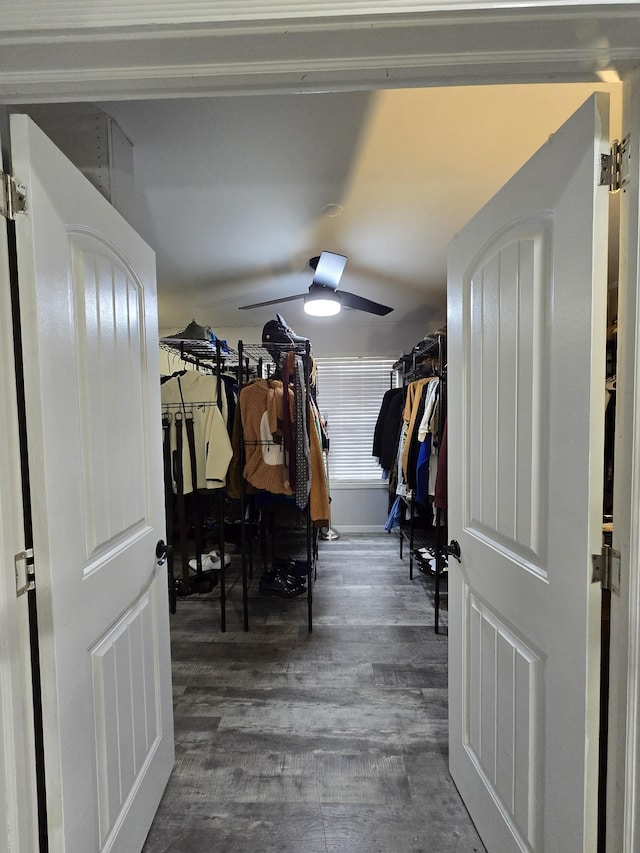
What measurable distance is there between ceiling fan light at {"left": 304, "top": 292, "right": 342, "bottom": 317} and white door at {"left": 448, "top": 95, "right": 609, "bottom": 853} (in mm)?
1482

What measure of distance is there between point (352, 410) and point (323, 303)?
187 cm

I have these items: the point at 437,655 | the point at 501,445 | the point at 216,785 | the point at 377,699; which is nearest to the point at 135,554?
the point at 216,785

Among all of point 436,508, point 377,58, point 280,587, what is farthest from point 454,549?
point 280,587

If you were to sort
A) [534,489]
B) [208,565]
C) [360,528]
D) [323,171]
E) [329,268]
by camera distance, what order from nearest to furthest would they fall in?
[534,489] < [323,171] < [329,268] < [208,565] < [360,528]

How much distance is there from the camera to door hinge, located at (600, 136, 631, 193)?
0.74 metres

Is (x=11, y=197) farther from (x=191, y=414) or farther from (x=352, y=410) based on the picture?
(x=352, y=410)

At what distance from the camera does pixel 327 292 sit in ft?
8.90

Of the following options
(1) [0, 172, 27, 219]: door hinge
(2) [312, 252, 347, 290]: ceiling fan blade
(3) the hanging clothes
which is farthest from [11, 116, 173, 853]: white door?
(2) [312, 252, 347, 290]: ceiling fan blade

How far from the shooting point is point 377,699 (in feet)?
6.10

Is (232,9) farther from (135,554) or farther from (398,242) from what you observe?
(398,242)

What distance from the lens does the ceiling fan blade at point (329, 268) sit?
2482 millimetres

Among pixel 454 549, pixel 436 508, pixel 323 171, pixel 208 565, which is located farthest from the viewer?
pixel 208 565

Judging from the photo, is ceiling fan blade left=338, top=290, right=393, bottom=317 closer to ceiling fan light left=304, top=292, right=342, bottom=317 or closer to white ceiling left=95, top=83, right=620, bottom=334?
ceiling fan light left=304, top=292, right=342, bottom=317

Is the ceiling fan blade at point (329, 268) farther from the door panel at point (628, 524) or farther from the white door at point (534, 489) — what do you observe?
the door panel at point (628, 524)
